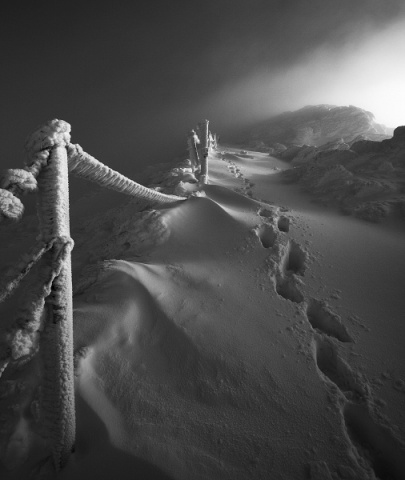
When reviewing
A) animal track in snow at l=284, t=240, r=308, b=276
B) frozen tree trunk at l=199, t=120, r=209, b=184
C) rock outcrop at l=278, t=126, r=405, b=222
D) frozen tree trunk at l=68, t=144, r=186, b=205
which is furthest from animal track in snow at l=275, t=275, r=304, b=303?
frozen tree trunk at l=199, t=120, r=209, b=184

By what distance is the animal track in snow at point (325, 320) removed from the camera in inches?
78.2

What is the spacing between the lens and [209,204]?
373 cm

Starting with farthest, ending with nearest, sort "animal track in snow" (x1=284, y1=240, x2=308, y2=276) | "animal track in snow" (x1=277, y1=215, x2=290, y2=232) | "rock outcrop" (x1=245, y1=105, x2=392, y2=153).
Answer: "rock outcrop" (x1=245, y1=105, x2=392, y2=153), "animal track in snow" (x1=277, y1=215, x2=290, y2=232), "animal track in snow" (x1=284, y1=240, x2=308, y2=276)

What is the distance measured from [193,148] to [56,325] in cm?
644

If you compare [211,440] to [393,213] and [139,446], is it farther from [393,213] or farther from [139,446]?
[393,213]

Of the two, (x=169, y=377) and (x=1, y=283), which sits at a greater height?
(x=1, y=283)

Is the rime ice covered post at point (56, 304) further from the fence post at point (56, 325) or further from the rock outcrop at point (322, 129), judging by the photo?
the rock outcrop at point (322, 129)

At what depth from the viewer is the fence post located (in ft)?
3.52

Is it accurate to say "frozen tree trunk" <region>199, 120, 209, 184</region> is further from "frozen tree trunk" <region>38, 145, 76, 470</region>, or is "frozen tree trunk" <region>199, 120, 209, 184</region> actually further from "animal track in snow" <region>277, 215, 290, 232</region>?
"frozen tree trunk" <region>38, 145, 76, 470</region>

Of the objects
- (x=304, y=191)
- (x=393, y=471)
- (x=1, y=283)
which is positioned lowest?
(x=393, y=471)

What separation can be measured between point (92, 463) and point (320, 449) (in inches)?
48.6

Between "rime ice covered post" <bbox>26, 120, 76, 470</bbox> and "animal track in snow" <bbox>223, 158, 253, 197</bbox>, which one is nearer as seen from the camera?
"rime ice covered post" <bbox>26, 120, 76, 470</bbox>

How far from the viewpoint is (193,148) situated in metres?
6.72

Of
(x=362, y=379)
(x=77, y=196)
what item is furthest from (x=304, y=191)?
(x=77, y=196)
